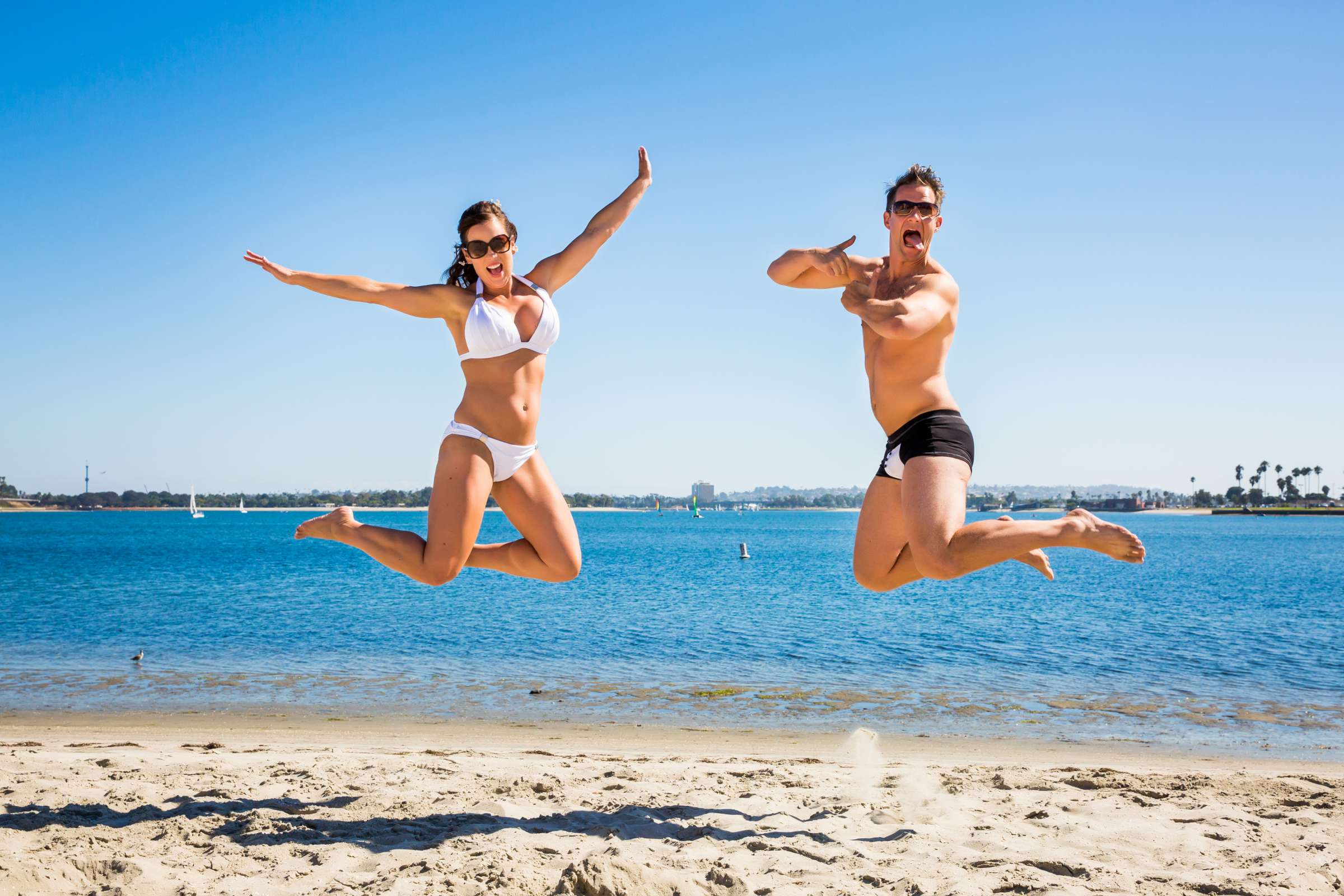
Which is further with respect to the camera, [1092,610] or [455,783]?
[1092,610]

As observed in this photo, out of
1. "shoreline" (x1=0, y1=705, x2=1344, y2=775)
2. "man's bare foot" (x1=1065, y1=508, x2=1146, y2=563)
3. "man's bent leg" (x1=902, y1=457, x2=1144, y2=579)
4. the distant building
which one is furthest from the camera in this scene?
the distant building

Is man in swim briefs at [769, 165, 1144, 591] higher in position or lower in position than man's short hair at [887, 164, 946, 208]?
lower

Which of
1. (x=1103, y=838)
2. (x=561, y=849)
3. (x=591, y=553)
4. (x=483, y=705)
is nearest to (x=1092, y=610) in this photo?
(x=483, y=705)

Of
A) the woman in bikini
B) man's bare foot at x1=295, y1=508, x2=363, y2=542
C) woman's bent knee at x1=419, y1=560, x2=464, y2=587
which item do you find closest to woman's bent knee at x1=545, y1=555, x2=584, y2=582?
the woman in bikini

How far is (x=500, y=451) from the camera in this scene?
5.13 m

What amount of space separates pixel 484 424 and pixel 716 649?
15742 mm

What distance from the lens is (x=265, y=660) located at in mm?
17281

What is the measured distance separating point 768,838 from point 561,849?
1.18 meters

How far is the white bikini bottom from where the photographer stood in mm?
5117

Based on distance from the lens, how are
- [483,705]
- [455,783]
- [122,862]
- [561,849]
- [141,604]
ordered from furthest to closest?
[141,604] < [483,705] < [455,783] < [561,849] < [122,862]

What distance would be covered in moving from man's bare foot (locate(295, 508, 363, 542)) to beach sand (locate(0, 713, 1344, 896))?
1.66 meters

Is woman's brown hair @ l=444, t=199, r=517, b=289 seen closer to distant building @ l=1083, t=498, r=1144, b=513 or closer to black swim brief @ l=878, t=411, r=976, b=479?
black swim brief @ l=878, t=411, r=976, b=479

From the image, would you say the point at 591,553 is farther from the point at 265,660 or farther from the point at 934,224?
the point at 934,224

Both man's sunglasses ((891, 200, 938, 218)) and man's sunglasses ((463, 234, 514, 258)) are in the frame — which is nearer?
man's sunglasses ((891, 200, 938, 218))
